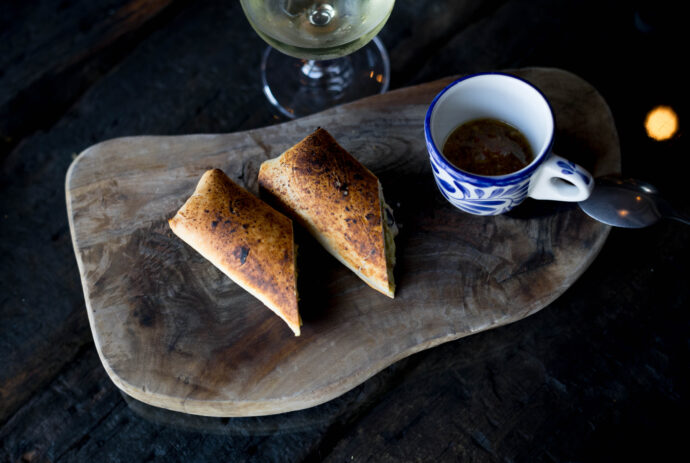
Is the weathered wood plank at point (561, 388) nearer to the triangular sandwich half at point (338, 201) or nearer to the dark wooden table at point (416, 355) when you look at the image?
the dark wooden table at point (416, 355)

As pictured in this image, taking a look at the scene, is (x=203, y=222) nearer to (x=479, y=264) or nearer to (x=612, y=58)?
(x=479, y=264)

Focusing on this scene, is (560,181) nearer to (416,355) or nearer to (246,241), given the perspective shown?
(416,355)

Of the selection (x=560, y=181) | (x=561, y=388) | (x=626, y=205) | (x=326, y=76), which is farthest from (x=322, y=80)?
(x=561, y=388)

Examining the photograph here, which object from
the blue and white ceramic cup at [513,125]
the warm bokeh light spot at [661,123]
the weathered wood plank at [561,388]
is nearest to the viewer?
the blue and white ceramic cup at [513,125]

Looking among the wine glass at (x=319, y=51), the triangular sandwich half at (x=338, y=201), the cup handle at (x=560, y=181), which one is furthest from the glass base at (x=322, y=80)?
the cup handle at (x=560, y=181)

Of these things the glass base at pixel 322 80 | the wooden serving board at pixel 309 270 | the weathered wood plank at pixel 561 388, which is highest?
the glass base at pixel 322 80

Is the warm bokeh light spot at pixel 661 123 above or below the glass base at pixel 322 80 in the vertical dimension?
below

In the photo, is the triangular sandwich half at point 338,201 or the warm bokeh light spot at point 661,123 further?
the warm bokeh light spot at point 661,123
